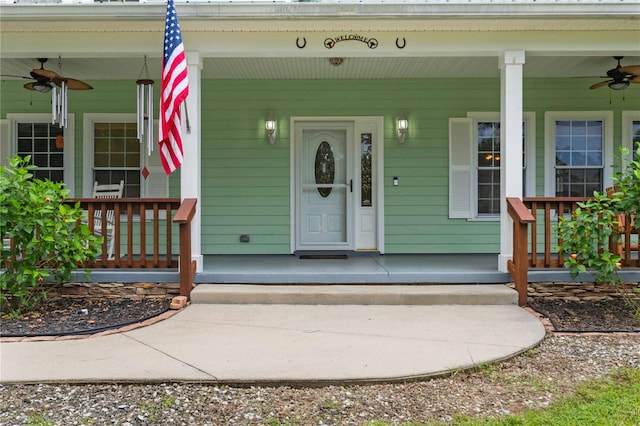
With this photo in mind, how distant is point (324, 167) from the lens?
268 inches

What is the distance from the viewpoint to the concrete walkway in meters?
2.87

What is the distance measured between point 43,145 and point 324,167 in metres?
3.88

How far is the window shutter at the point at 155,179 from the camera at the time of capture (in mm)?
6531

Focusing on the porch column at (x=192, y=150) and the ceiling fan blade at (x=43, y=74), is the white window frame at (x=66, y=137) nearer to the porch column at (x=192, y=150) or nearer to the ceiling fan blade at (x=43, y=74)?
the ceiling fan blade at (x=43, y=74)

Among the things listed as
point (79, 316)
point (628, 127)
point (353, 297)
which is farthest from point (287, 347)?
point (628, 127)

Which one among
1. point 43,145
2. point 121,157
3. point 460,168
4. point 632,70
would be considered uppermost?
point 632,70

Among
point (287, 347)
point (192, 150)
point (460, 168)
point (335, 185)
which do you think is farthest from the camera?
point (335, 185)

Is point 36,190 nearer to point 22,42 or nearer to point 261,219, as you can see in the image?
point 22,42

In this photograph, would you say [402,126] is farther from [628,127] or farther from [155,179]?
[155,179]

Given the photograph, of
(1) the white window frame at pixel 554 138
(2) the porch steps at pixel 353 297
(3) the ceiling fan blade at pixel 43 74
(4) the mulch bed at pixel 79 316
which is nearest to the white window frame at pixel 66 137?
(3) the ceiling fan blade at pixel 43 74

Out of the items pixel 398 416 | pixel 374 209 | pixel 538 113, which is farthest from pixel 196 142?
pixel 538 113

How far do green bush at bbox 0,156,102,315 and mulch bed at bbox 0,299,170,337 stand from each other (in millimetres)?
176

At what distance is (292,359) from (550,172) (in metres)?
5.01

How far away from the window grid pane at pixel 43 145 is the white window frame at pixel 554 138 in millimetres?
6635
